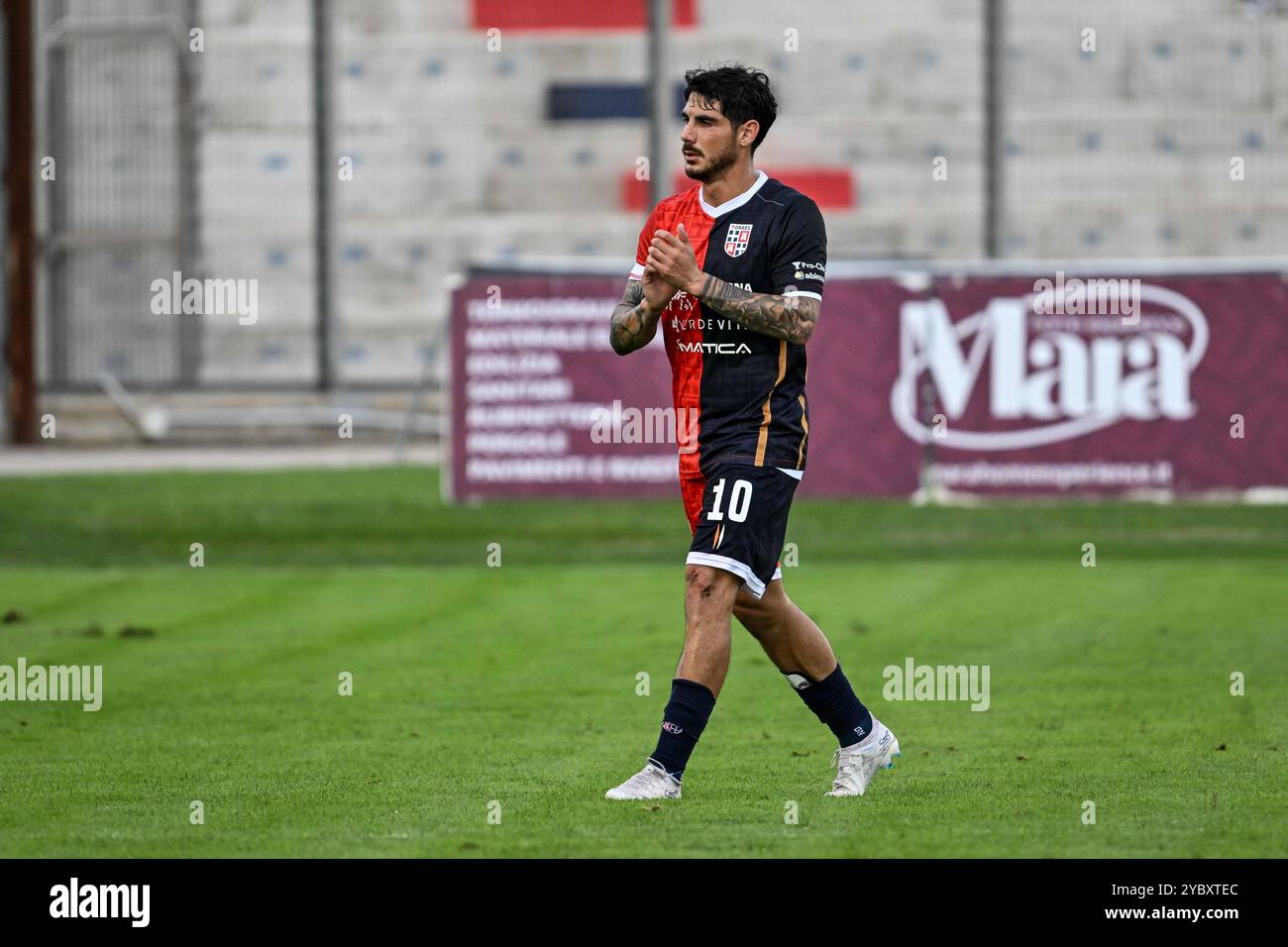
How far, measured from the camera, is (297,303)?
2878 cm

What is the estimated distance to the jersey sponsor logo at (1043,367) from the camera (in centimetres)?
1833

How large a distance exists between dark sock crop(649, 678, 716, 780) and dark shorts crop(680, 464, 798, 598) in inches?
14.4

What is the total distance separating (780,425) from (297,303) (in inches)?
897

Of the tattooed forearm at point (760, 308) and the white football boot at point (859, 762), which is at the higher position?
the tattooed forearm at point (760, 308)

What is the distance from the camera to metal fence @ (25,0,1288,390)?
92.2 ft

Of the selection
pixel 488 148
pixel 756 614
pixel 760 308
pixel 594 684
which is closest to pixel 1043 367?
pixel 594 684

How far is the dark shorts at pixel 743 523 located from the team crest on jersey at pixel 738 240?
687mm

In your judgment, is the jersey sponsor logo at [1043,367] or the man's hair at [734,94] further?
the jersey sponsor logo at [1043,367]

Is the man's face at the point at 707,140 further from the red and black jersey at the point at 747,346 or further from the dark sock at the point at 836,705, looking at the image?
the dark sock at the point at 836,705

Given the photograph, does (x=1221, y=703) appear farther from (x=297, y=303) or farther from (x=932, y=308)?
(x=297, y=303)

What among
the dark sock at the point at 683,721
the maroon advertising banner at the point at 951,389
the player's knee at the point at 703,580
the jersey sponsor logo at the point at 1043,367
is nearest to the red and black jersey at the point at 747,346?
the player's knee at the point at 703,580

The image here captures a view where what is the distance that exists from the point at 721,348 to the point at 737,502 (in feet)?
1.66

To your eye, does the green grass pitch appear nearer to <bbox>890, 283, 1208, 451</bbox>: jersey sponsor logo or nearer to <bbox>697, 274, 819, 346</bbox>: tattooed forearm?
<bbox>890, 283, 1208, 451</bbox>: jersey sponsor logo

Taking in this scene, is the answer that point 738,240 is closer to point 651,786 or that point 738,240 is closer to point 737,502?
point 737,502
